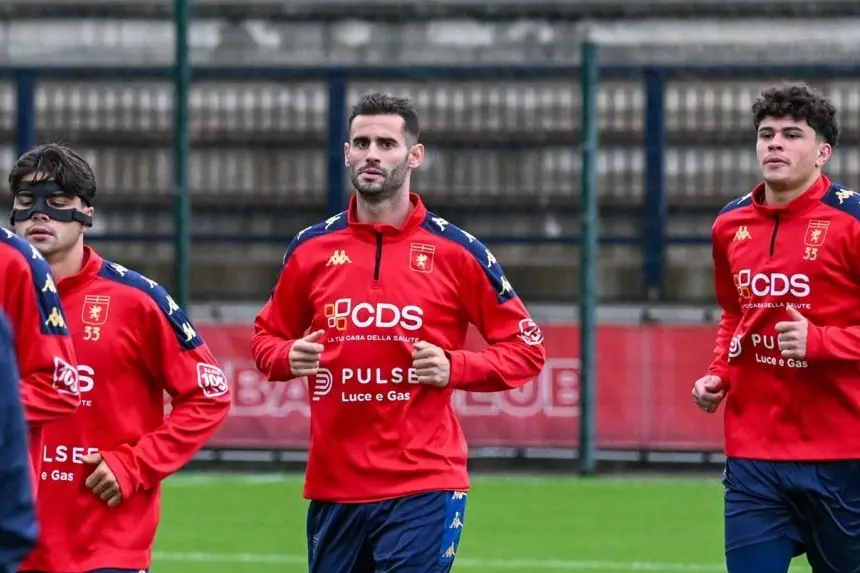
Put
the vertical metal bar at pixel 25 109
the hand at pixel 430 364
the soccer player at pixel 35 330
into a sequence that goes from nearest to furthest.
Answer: the soccer player at pixel 35 330, the hand at pixel 430 364, the vertical metal bar at pixel 25 109

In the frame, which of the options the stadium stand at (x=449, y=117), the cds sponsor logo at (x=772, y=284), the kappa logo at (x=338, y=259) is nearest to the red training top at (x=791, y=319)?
the cds sponsor logo at (x=772, y=284)

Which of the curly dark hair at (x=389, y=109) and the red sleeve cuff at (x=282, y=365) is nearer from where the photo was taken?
the red sleeve cuff at (x=282, y=365)

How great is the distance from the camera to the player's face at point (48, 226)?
6219 mm

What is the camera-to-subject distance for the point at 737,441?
7176mm

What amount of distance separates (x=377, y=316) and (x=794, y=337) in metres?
1.43

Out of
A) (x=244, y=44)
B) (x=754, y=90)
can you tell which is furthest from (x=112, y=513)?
(x=244, y=44)

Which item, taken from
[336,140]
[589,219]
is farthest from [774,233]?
[336,140]

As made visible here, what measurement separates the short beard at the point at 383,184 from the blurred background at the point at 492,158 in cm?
454

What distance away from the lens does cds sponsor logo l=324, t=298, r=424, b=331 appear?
666 centimetres

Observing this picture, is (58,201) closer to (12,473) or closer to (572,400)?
(12,473)

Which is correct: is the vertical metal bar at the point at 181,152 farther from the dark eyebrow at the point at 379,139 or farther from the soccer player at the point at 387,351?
the dark eyebrow at the point at 379,139

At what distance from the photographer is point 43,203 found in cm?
623

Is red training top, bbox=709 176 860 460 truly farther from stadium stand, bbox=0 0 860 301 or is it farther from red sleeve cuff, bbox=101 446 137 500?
stadium stand, bbox=0 0 860 301

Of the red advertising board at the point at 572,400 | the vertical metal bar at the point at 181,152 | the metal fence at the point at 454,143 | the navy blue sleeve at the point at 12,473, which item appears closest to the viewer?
the navy blue sleeve at the point at 12,473
